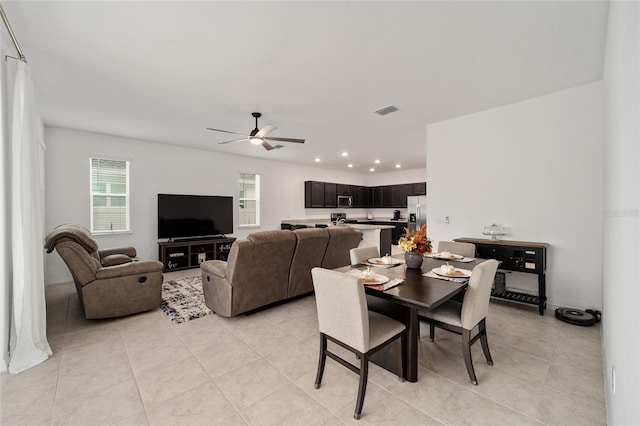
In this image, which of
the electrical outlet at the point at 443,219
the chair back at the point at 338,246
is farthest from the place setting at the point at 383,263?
the electrical outlet at the point at 443,219

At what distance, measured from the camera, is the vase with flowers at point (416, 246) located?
260 cm

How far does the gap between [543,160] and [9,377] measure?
5822 millimetres

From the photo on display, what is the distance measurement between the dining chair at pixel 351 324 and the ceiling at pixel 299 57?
1.94 metres

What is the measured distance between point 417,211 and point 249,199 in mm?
4798

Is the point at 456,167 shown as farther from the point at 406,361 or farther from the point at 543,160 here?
the point at 406,361

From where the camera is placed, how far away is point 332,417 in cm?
178

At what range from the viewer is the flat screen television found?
5.75m

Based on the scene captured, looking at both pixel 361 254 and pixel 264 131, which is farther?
pixel 264 131

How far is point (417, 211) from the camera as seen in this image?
813 centimetres

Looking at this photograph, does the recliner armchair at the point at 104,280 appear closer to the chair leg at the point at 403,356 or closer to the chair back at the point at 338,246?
the chair back at the point at 338,246

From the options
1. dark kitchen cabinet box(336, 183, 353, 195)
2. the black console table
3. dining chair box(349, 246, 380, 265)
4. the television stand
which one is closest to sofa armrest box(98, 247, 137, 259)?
the television stand

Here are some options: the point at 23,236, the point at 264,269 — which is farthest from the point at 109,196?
the point at 264,269

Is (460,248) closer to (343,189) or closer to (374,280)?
(374,280)

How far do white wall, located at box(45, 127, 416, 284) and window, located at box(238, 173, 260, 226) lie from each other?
15 cm
